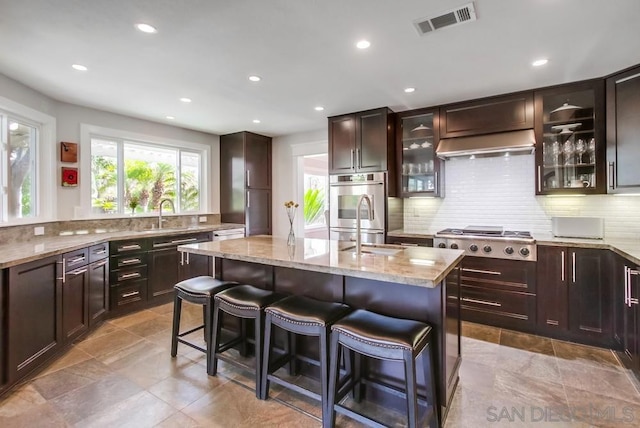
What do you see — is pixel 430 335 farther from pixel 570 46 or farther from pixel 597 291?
pixel 570 46

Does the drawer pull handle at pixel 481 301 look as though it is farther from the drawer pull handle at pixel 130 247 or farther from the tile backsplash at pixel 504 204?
the drawer pull handle at pixel 130 247

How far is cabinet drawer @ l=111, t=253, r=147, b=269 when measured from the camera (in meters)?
3.69

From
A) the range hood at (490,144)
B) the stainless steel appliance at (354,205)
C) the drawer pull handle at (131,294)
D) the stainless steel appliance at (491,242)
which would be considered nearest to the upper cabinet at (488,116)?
the range hood at (490,144)

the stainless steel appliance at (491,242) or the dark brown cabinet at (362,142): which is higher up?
the dark brown cabinet at (362,142)

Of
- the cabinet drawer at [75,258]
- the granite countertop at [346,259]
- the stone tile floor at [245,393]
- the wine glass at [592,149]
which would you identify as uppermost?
the wine glass at [592,149]

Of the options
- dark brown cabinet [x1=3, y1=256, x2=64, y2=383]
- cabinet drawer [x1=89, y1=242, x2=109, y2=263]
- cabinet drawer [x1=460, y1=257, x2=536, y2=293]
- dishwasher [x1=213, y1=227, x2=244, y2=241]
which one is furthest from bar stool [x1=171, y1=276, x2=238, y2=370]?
cabinet drawer [x1=460, y1=257, x2=536, y2=293]

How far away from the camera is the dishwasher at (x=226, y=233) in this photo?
486 cm

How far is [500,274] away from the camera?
3.34m

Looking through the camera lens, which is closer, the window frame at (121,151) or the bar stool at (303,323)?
the bar stool at (303,323)

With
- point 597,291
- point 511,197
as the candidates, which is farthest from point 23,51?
point 597,291

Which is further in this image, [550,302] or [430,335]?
[550,302]

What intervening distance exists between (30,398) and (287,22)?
3.11 meters

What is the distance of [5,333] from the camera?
220 centimetres

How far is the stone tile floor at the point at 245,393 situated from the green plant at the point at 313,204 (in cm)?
435
